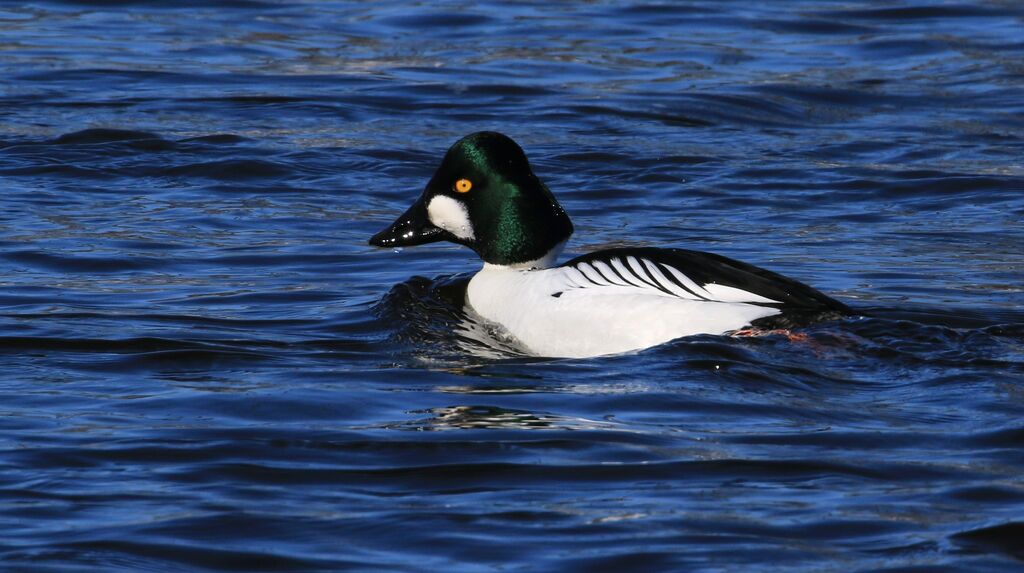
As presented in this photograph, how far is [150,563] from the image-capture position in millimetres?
4902

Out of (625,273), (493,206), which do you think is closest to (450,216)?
(493,206)

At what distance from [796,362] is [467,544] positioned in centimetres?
243

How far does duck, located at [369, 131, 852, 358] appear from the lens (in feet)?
24.3

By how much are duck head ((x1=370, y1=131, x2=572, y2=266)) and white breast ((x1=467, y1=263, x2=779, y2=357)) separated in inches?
17.5

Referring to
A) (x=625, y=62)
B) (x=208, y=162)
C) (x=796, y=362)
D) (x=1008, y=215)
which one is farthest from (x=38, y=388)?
(x=625, y=62)

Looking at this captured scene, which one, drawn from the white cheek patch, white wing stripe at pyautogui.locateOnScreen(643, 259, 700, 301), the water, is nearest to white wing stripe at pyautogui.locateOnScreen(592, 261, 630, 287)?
white wing stripe at pyautogui.locateOnScreen(643, 259, 700, 301)

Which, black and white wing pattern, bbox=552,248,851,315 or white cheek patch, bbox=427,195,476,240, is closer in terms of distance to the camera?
black and white wing pattern, bbox=552,248,851,315

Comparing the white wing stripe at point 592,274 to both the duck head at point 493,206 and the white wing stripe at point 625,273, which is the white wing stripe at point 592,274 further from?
the duck head at point 493,206

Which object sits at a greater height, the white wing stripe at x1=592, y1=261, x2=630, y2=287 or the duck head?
the duck head

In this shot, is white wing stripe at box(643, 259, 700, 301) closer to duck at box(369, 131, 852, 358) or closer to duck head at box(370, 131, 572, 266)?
duck at box(369, 131, 852, 358)

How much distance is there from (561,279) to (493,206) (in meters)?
0.69

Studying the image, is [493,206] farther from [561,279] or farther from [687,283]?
[687,283]

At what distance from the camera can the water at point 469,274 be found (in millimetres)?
5223

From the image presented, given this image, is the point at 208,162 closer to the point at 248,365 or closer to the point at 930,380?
the point at 248,365
